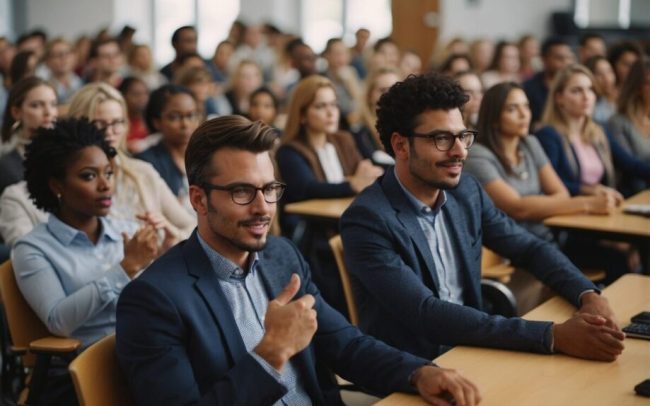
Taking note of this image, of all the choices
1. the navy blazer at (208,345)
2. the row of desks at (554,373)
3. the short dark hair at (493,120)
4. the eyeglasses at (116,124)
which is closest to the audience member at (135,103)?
the eyeglasses at (116,124)

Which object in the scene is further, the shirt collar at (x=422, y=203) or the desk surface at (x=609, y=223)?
the desk surface at (x=609, y=223)

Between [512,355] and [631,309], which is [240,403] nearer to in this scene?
[512,355]

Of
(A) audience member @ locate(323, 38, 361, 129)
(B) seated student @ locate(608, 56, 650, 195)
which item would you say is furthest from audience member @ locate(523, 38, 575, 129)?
(B) seated student @ locate(608, 56, 650, 195)

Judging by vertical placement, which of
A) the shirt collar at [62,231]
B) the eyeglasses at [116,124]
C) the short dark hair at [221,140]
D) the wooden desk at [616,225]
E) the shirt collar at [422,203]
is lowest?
the wooden desk at [616,225]

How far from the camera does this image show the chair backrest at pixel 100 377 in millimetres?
1828

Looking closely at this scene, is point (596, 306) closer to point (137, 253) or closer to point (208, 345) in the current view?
point (208, 345)

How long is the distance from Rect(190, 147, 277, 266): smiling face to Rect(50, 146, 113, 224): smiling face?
87 cm

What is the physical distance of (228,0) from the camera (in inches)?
571

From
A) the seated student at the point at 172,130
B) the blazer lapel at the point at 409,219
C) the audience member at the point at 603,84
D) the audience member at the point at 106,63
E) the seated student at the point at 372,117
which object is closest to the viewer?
the blazer lapel at the point at 409,219

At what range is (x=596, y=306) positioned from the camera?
99.2 inches

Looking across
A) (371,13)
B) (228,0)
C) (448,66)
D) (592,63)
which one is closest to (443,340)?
(592,63)

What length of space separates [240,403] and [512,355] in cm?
75

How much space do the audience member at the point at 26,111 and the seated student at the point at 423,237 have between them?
2129 mm

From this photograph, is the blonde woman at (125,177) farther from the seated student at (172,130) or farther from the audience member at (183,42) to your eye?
the audience member at (183,42)
